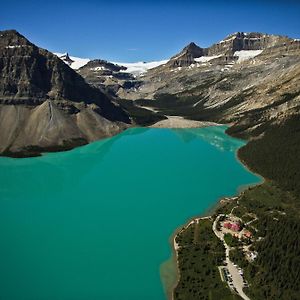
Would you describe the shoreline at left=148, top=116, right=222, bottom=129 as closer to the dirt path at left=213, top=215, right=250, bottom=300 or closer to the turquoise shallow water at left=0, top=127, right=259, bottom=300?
the turquoise shallow water at left=0, top=127, right=259, bottom=300

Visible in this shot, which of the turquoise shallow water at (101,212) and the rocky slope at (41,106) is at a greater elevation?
the rocky slope at (41,106)

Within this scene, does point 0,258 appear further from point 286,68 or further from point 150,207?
point 286,68

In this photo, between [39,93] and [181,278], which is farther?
[39,93]

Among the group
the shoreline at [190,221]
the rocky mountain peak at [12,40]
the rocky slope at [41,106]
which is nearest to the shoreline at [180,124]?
Result: the rocky slope at [41,106]

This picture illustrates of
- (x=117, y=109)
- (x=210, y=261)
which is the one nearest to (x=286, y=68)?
(x=117, y=109)

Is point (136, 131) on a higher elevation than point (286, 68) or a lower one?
lower

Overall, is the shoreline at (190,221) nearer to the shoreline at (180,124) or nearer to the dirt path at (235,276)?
the dirt path at (235,276)

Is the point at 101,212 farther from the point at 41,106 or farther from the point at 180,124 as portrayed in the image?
the point at 180,124
